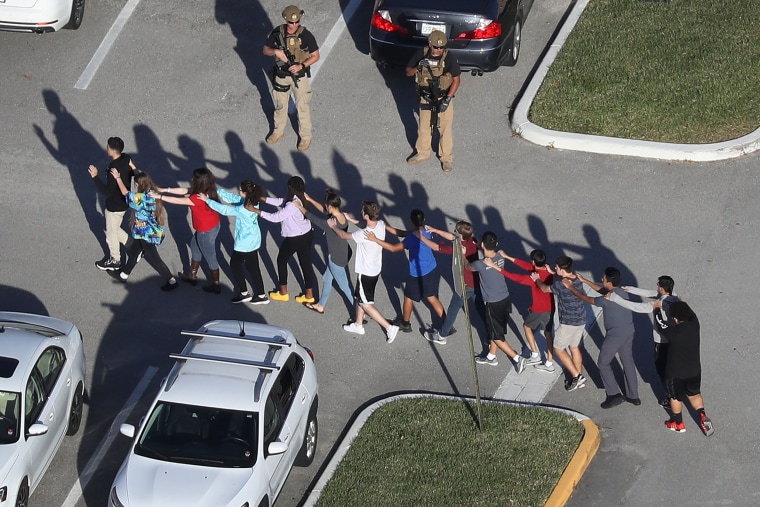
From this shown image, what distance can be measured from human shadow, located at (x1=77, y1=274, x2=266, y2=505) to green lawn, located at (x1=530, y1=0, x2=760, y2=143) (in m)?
5.25

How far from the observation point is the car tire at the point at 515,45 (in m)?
15.8

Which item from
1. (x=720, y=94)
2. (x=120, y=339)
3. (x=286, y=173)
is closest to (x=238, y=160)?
(x=286, y=173)

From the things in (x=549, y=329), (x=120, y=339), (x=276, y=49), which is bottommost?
(x=120, y=339)

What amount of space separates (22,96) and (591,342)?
899 centimetres

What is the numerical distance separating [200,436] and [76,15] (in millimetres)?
9167

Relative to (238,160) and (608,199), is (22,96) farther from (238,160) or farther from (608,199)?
(608,199)

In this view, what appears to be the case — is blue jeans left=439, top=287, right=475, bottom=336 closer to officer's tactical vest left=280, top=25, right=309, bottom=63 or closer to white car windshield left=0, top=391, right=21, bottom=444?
officer's tactical vest left=280, top=25, right=309, bottom=63

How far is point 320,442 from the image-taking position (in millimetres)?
11367

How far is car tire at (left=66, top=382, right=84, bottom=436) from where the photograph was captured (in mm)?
11414

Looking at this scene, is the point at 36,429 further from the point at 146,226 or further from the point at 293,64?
the point at 293,64

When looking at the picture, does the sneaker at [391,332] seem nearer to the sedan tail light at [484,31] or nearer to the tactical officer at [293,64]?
the tactical officer at [293,64]

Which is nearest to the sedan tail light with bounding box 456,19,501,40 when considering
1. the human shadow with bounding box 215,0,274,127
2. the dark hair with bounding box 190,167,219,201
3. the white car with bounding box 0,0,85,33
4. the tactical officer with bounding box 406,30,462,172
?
the tactical officer with bounding box 406,30,462,172

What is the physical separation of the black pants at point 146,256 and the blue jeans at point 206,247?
39cm

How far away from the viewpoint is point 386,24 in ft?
50.4
